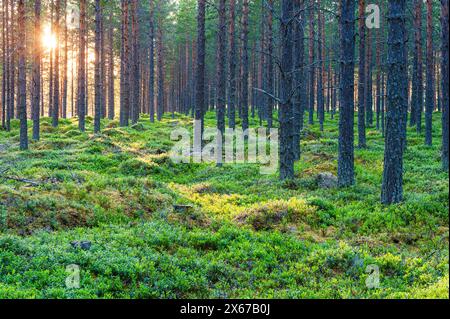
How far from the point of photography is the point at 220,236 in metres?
9.49

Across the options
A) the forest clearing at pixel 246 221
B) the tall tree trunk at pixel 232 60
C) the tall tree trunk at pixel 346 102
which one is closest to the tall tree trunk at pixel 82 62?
the tall tree trunk at pixel 232 60

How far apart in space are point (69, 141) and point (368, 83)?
2147 cm

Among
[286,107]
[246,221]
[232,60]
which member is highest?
[232,60]

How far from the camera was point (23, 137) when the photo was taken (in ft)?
70.7

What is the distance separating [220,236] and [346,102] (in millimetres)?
7175

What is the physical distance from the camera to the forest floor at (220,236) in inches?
278

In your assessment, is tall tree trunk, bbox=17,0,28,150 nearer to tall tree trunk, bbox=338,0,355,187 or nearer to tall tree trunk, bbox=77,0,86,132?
tall tree trunk, bbox=77,0,86,132

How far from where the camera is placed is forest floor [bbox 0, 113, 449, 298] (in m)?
7.06

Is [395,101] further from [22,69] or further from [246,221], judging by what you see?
[22,69]

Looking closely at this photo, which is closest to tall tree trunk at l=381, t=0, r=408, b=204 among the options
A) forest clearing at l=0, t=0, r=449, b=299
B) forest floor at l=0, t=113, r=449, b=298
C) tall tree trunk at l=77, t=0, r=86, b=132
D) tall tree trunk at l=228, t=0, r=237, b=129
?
forest clearing at l=0, t=0, r=449, b=299

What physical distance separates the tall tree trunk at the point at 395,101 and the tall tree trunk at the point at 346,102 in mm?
2763

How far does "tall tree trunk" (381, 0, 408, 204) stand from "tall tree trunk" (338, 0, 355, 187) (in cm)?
276

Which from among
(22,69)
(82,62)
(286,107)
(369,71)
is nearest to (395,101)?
(286,107)
